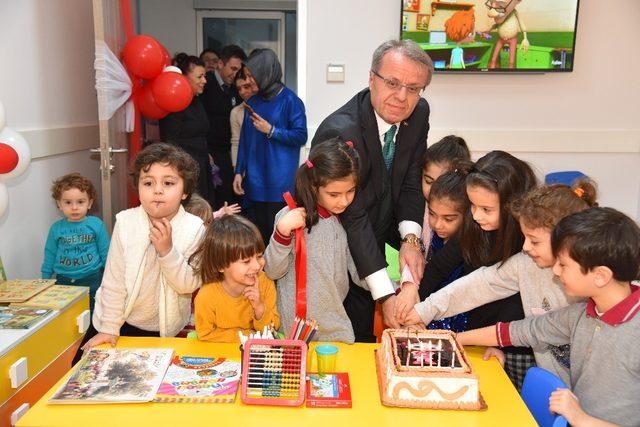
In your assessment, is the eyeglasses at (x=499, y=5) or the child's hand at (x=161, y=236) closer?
the child's hand at (x=161, y=236)

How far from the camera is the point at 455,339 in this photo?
1.67m

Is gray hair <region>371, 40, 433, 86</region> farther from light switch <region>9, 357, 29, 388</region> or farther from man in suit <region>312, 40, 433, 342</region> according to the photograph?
light switch <region>9, 357, 29, 388</region>

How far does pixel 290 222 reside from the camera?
6.26ft

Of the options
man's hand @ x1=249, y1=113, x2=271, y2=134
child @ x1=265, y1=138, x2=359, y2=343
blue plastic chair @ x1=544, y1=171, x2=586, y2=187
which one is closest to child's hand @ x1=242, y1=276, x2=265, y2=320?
child @ x1=265, y1=138, x2=359, y2=343

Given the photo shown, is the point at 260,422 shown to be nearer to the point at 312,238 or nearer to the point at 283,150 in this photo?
the point at 312,238

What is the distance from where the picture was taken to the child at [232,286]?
1896 mm

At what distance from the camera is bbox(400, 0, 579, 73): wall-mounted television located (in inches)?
160

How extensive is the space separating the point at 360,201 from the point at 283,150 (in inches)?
76.2

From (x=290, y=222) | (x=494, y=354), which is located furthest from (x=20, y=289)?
(x=494, y=354)

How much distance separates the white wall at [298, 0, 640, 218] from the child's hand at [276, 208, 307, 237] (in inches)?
95.8

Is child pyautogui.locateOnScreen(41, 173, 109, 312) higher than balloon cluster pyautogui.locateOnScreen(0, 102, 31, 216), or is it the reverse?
balloon cluster pyautogui.locateOnScreen(0, 102, 31, 216)

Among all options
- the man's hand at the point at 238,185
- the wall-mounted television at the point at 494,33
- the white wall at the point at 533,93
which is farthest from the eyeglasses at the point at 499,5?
the man's hand at the point at 238,185

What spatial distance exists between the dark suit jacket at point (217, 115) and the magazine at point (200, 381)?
3.49 m

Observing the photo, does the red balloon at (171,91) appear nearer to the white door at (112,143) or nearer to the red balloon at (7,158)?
the white door at (112,143)
